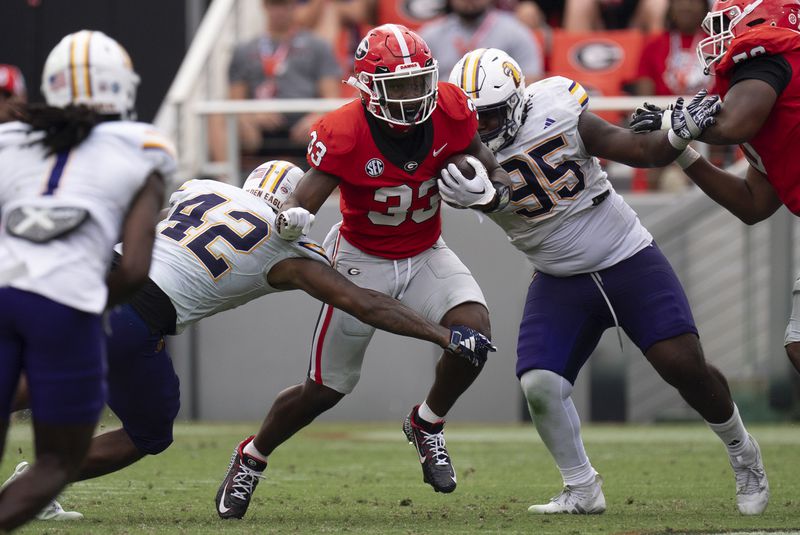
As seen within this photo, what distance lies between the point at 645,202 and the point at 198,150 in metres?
3.55

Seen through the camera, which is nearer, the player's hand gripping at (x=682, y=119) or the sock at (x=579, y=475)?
the player's hand gripping at (x=682, y=119)

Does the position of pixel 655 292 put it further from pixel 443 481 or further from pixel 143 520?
pixel 143 520

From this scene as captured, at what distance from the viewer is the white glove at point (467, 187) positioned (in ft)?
16.3

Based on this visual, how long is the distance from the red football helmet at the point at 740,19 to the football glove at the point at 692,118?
0.21 meters

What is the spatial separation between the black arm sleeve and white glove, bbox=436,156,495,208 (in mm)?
1046

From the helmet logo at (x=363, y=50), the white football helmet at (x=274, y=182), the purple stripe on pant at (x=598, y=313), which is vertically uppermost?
the helmet logo at (x=363, y=50)

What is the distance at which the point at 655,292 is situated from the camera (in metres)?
5.29

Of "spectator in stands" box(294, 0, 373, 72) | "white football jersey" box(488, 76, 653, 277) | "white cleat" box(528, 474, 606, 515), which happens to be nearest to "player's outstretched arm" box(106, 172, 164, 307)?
"white football jersey" box(488, 76, 653, 277)

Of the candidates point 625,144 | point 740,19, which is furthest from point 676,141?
A: point 740,19

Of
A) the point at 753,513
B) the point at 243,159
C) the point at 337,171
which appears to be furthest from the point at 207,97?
the point at 753,513

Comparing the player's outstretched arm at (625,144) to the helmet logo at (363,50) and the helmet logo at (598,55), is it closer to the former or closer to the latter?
the helmet logo at (363,50)

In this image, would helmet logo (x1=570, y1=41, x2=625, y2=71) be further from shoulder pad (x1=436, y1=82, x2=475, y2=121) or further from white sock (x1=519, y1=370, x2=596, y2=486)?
white sock (x1=519, y1=370, x2=596, y2=486)

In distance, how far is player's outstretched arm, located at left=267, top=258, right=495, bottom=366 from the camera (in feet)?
16.1

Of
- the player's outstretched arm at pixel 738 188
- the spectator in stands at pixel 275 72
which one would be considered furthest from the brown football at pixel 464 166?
the spectator in stands at pixel 275 72
